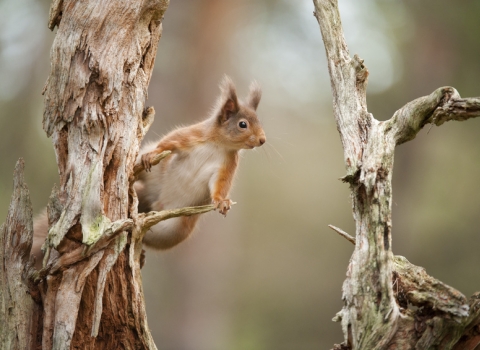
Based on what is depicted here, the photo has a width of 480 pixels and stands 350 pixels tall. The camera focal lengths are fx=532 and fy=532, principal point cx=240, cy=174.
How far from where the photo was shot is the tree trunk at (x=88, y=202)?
197cm

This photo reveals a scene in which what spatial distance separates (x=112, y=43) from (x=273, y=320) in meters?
9.90

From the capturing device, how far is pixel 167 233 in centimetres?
308

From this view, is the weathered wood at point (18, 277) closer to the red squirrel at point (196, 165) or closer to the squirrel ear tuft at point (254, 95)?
the red squirrel at point (196, 165)

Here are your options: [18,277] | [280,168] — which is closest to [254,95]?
[18,277]

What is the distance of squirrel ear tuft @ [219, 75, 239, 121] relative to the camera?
3.10 m

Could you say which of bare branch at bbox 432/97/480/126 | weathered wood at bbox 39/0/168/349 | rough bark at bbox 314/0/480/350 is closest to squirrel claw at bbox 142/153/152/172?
weathered wood at bbox 39/0/168/349

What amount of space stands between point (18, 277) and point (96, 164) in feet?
1.75

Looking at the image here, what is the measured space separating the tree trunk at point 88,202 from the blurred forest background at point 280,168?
3.37 meters

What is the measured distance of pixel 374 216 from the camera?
1762mm

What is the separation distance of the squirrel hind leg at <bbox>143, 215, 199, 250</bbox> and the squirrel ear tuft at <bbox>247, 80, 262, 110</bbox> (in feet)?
2.66

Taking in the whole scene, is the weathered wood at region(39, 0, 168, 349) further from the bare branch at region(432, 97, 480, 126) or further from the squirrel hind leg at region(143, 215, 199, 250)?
the bare branch at region(432, 97, 480, 126)

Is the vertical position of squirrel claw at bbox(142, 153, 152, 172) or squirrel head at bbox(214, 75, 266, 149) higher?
squirrel head at bbox(214, 75, 266, 149)

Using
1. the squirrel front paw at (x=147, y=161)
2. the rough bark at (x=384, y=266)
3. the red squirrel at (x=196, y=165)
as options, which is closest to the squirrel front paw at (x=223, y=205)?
the red squirrel at (x=196, y=165)

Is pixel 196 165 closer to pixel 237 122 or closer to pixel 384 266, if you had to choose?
pixel 237 122
